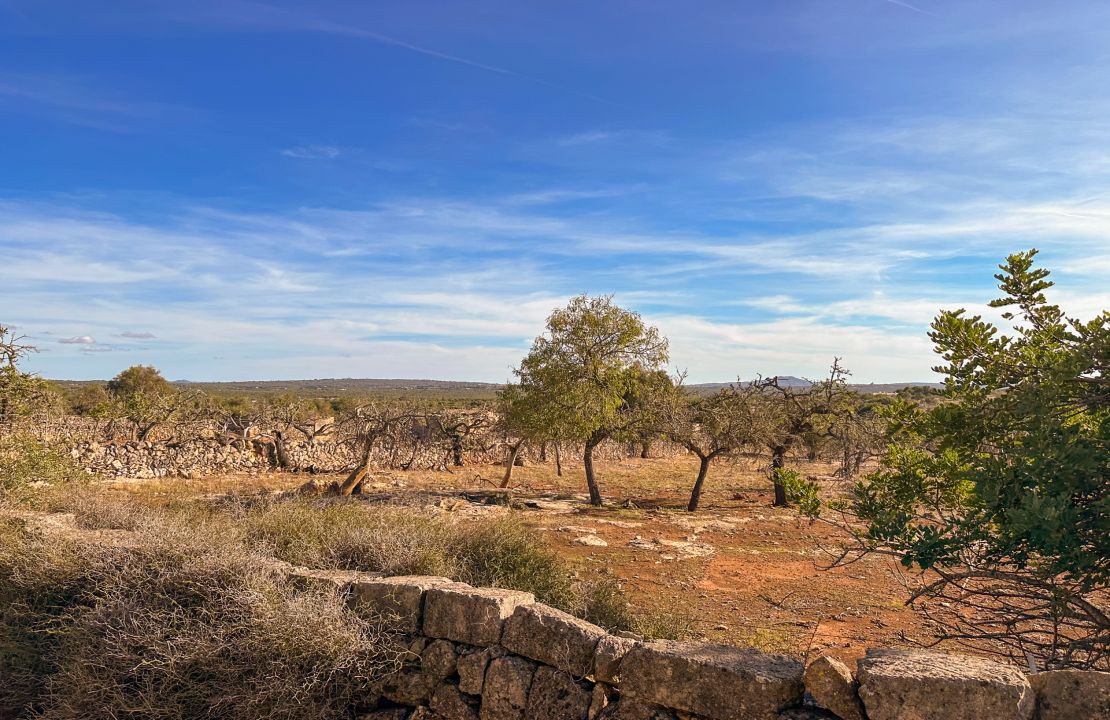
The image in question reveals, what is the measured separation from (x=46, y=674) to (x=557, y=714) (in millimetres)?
4586

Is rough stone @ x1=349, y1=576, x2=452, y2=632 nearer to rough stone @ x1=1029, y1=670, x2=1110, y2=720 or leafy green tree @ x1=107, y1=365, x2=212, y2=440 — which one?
rough stone @ x1=1029, y1=670, x2=1110, y2=720

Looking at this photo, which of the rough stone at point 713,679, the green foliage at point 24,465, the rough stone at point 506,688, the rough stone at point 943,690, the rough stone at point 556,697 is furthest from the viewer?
the green foliage at point 24,465

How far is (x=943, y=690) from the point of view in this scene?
136 inches

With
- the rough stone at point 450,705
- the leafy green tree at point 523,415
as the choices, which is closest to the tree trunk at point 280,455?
the leafy green tree at point 523,415

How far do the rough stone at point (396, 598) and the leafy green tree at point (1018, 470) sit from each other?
3.56m

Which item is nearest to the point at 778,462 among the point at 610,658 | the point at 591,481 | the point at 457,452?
the point at 591,481

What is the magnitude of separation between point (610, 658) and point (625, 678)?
0.19 m

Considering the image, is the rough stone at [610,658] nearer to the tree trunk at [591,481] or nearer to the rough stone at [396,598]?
the rough stone at [396,598]

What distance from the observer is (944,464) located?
4590mm

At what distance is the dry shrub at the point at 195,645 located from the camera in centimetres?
504

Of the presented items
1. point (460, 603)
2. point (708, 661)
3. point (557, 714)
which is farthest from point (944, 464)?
point (460, 603)

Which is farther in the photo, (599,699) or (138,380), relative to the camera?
(138,380)

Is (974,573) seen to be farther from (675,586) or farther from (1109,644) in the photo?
(675,586)

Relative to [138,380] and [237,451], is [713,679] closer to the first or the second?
[237,451]
